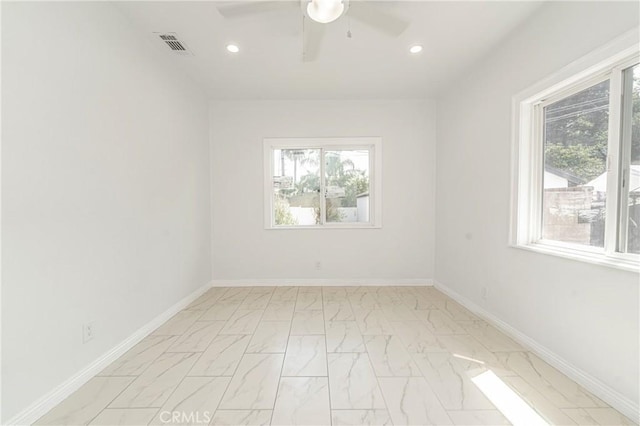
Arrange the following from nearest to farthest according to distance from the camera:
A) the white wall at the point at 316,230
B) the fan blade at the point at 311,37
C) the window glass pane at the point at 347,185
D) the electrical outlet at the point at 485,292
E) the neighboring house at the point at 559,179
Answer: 1. the fan blade at the point at 311,37
2. the neighboring house at the point at 559,179
3. the electrical outlet at the point at 485,292
4. the white wall at the point at 316,230
5. the window glass pane at the point at 347,185

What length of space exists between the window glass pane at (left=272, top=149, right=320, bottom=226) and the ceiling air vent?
166 centimetres

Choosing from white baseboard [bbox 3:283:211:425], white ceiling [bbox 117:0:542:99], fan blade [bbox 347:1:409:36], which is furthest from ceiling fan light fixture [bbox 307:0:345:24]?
white baseboard [bbox 3:283:211:425]

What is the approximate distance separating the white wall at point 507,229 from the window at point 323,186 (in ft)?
3.24

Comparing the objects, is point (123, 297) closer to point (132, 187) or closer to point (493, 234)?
point (132, 187)

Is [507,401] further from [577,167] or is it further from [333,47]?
[333,47]

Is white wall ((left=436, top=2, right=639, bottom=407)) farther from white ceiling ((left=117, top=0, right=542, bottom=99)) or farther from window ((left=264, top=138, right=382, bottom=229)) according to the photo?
window ((left=264, top=138, right=382, bottom=229))

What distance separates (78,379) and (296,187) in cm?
298

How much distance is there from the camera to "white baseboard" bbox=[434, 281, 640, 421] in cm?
149

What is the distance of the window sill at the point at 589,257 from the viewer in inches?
60.2

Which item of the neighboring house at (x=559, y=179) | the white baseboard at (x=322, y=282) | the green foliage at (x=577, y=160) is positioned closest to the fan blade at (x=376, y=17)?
the green foliage at (x=577, y=160)

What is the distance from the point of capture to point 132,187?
88.6 inches

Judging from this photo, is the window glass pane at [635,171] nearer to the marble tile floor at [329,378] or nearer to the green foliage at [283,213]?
the marble tile floor at [329,378]

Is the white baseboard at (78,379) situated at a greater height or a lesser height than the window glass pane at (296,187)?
lesser

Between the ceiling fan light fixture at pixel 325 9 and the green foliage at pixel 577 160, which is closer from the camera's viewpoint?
the ceiling fan light fixture at pixel 325 9
